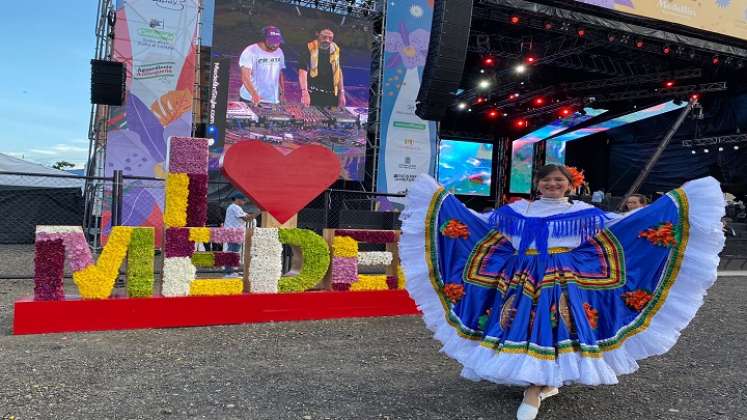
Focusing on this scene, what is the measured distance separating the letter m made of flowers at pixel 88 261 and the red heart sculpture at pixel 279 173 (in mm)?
1101

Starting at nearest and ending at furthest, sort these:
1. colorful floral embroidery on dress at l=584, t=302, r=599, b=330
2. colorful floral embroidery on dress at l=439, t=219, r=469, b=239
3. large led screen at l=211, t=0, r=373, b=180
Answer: colorful floral embroidery on dress at l=584, t=302, r=599, b=330, colorful floral embroidery on dress at l=439, t=219, r=469, b=239, large led screen at l=211, t=0, r=373, b=180

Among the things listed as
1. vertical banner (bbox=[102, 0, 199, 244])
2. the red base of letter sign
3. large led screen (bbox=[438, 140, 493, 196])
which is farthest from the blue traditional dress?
large led screen (bbox=[438, 140, 493, 196])

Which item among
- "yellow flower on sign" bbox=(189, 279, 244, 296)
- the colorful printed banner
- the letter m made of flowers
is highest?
the colorful printed banner

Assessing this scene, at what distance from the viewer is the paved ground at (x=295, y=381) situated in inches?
132

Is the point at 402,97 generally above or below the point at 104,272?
above

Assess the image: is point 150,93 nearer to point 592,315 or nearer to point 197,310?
point 197,310

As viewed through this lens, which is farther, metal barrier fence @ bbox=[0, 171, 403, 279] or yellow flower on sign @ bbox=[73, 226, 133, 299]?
metal barrier fence @ bbox=[0, 171, 403, 279]

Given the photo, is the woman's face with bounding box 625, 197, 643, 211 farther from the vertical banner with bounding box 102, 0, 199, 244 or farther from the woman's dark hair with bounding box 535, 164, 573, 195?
the vertical banner with bounding box 102, 0, 199, 244

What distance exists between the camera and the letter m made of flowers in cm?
496

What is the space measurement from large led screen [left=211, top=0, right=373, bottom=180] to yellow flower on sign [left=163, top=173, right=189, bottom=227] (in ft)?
25.3

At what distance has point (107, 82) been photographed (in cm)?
1145

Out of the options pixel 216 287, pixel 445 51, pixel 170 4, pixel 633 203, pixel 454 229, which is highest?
pixel 170 4

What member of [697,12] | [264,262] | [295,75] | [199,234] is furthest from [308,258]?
[697,12]

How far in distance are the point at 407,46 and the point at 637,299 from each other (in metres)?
12.8
